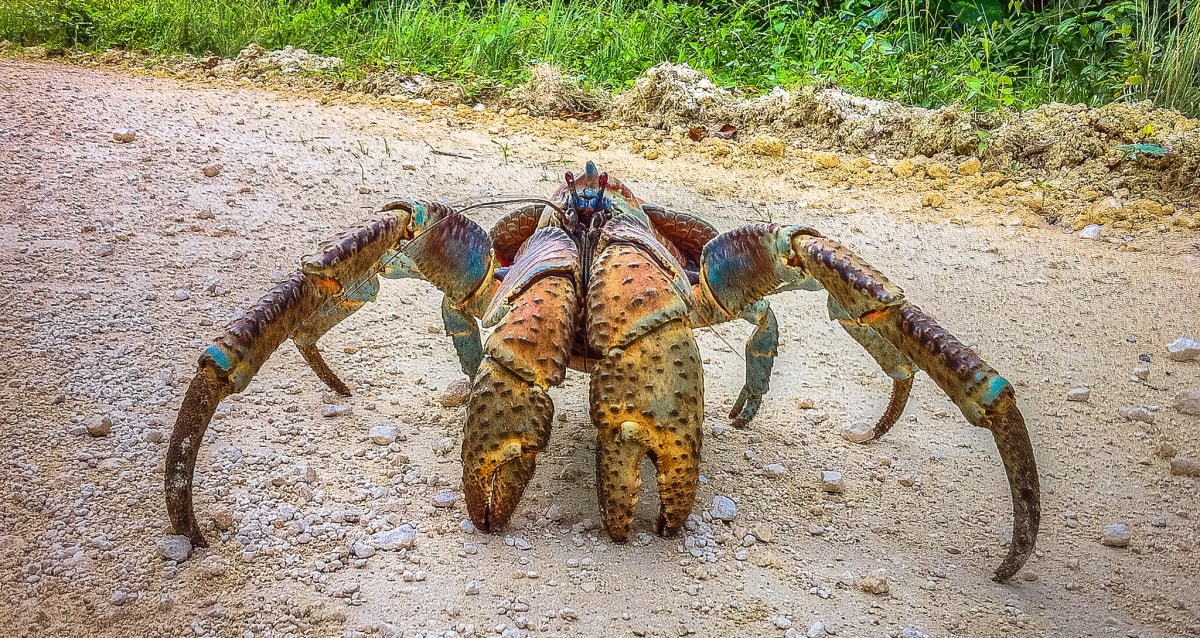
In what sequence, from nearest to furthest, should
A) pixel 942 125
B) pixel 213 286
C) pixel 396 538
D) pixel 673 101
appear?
1. pixel 396 538
2. pixel 213 286
3. pixel 942 125
4. pixel 673 101

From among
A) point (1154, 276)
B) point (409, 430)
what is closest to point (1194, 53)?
point (1154, 276)

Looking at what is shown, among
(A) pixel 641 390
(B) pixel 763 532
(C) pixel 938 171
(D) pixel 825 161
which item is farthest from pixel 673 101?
(A) pixel 641 390

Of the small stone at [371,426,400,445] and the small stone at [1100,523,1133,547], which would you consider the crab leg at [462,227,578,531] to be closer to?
the small stone at [371,426,400,445]

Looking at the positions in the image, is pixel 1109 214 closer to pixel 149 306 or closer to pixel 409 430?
pixel 409 430

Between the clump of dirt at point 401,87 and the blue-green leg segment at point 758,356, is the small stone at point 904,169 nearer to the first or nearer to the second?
the blue-green leg segment at point 758,356

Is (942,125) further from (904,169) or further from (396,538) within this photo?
(396,538)

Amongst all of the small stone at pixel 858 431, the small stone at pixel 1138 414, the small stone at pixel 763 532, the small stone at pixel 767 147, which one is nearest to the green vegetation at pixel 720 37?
the small stone at pixel 767 147
